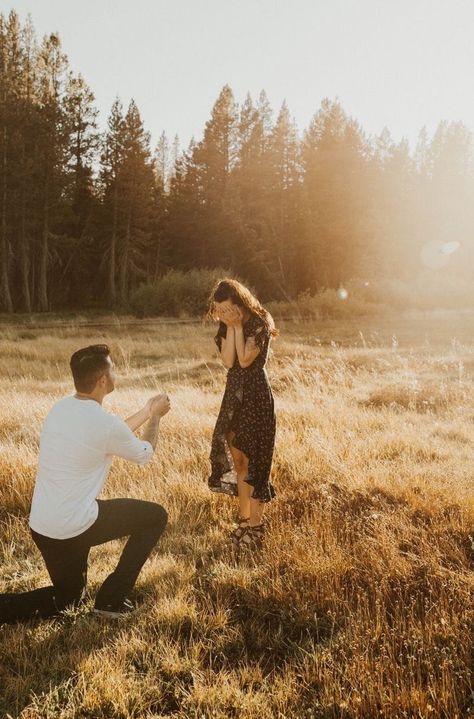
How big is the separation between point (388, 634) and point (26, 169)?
33.8 metres

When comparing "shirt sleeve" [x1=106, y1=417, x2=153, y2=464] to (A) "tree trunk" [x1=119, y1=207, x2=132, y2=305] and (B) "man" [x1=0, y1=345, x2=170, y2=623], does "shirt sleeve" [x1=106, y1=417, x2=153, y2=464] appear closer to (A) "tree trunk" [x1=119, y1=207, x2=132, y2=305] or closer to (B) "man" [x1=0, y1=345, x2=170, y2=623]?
(B) "man" [x1=0, y1=345, x2=170, y2=623]

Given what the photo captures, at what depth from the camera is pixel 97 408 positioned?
3174mm

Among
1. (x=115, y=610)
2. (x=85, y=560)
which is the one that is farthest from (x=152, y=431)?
(x=115, y=610)

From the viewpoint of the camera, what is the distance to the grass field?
8.86ft

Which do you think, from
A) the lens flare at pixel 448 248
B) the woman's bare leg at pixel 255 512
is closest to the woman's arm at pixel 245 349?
the woman's bare leg at pixel 255 512

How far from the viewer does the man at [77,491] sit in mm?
3145

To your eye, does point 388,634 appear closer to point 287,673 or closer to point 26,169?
point 287,673

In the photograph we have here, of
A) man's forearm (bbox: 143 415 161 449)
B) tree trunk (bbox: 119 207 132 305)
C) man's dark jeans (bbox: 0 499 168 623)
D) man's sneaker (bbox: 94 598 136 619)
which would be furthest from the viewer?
tree trunk (bbox: 119 207 132 305)

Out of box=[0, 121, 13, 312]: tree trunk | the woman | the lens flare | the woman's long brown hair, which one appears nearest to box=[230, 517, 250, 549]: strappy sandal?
the woman

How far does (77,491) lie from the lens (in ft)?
10.5

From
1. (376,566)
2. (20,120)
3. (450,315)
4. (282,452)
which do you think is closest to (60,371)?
(282,452)

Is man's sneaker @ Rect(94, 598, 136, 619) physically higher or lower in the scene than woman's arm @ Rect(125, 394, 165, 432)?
lower

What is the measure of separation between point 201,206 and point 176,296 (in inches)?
494

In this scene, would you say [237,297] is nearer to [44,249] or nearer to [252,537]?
[252,537]
